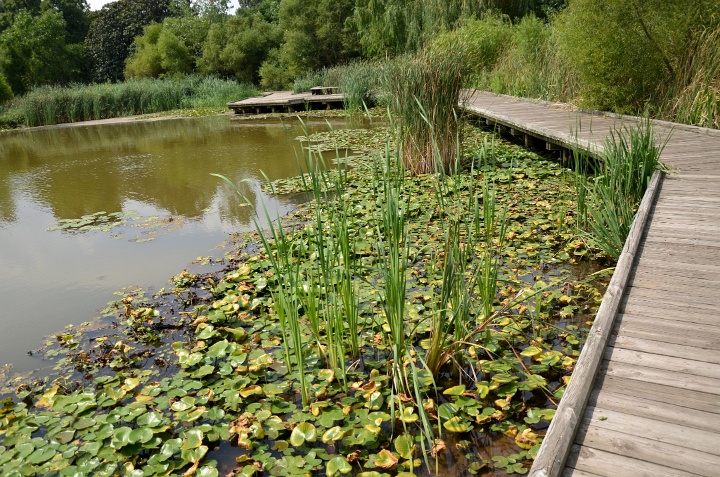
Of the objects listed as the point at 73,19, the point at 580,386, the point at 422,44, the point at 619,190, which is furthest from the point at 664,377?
the point at 73,19

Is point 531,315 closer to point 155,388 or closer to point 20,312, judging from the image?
point 155,388

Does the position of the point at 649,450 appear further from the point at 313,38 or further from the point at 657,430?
the point at 313,38

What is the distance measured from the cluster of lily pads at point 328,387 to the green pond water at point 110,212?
0.56 metres

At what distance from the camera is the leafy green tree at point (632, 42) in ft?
18.2

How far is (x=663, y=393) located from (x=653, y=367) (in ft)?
0.47

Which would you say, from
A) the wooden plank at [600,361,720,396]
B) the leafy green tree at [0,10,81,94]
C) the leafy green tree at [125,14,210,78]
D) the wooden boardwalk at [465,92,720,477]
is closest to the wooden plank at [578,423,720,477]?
the wooden boardwalk at [465,92,720,477]

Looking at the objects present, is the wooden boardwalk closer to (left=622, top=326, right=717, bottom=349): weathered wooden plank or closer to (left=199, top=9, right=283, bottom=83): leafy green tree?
(left=622, top=326, right=717, bottom=349): weathered wooden plank

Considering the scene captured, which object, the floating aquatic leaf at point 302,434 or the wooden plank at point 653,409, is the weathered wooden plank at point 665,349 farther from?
the floating aquatic leaf at point 302,434

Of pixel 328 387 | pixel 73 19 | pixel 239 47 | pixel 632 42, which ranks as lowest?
pixel 328 387

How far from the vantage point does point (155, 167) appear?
7.96 metres

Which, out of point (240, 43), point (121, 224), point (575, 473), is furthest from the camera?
point (240, 43)

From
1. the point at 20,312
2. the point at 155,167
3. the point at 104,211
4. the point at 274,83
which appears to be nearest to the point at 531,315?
the point at 20,312

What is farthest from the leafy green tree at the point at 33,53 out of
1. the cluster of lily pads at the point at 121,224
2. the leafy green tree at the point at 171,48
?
the cluster of lily pads at the point at 121,224

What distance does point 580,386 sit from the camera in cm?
171
